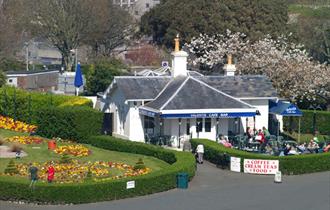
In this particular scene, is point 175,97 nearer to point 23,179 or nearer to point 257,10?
point 23,179

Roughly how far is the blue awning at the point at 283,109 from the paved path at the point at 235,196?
12416 millimetres

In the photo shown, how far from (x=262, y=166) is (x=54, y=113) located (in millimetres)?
15368

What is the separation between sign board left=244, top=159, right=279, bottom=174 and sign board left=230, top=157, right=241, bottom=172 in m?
0.49

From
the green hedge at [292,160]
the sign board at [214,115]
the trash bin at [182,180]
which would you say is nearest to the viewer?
the trash bin at [182,180]

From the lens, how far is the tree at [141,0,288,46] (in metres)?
80.5

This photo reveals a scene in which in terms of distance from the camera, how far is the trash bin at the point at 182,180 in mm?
37594

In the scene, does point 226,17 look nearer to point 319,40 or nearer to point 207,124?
point 319,40

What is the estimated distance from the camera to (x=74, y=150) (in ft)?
148

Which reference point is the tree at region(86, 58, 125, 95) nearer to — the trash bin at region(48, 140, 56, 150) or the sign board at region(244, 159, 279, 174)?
the trash bin at region(48, 140, 56, 150)

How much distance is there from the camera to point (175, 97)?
162ft

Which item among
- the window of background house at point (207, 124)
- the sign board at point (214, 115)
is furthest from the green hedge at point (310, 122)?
the window of background house at point (207, 124)

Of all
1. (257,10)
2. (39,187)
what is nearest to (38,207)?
(39,187)

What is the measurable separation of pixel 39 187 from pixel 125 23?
6492cm

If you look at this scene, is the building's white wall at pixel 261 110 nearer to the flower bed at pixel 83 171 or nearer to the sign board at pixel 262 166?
the sign board at pixel 262 166
